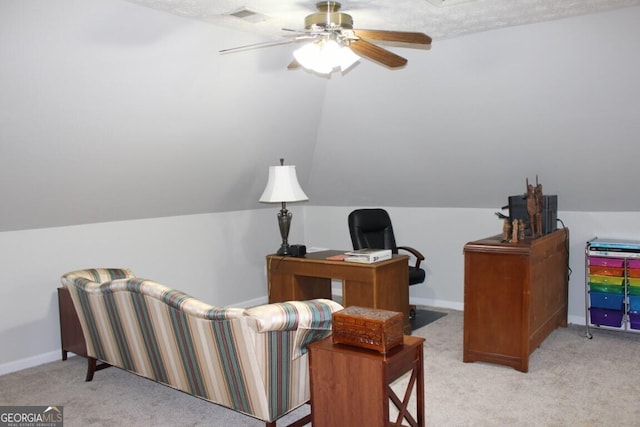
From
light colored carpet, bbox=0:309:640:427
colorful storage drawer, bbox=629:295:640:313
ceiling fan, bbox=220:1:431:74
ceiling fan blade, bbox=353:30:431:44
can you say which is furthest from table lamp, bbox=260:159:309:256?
colorful storage drawer, bbox=629:295:640:313

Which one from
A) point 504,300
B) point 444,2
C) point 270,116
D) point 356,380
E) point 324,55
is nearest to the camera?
point 356,380

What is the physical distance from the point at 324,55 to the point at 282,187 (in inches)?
73.2

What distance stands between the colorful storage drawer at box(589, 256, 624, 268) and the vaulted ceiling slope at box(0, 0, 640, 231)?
0.56m

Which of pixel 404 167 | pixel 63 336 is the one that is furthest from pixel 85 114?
pixel 404 167

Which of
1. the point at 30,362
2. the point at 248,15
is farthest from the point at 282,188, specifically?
the point at 30,362

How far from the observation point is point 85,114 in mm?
3549

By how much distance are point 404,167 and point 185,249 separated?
2.22 meters

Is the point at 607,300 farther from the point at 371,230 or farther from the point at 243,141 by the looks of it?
the point at 243,141

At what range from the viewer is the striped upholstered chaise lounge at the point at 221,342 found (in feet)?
8.34

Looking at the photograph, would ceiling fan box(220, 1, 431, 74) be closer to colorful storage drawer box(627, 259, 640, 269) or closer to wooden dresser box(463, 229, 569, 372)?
wooden dresser box(463, 229, 569, 372)

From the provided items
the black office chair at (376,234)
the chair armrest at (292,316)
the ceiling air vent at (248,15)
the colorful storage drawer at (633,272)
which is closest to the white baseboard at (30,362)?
the chair armrest at (292,316)

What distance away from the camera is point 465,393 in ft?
11.1

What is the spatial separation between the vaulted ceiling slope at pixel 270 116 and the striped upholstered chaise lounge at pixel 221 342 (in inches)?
44.6

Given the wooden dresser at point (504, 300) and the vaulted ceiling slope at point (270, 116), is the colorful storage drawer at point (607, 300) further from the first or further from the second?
the vaulted ceiling slope at point (270, 116)
